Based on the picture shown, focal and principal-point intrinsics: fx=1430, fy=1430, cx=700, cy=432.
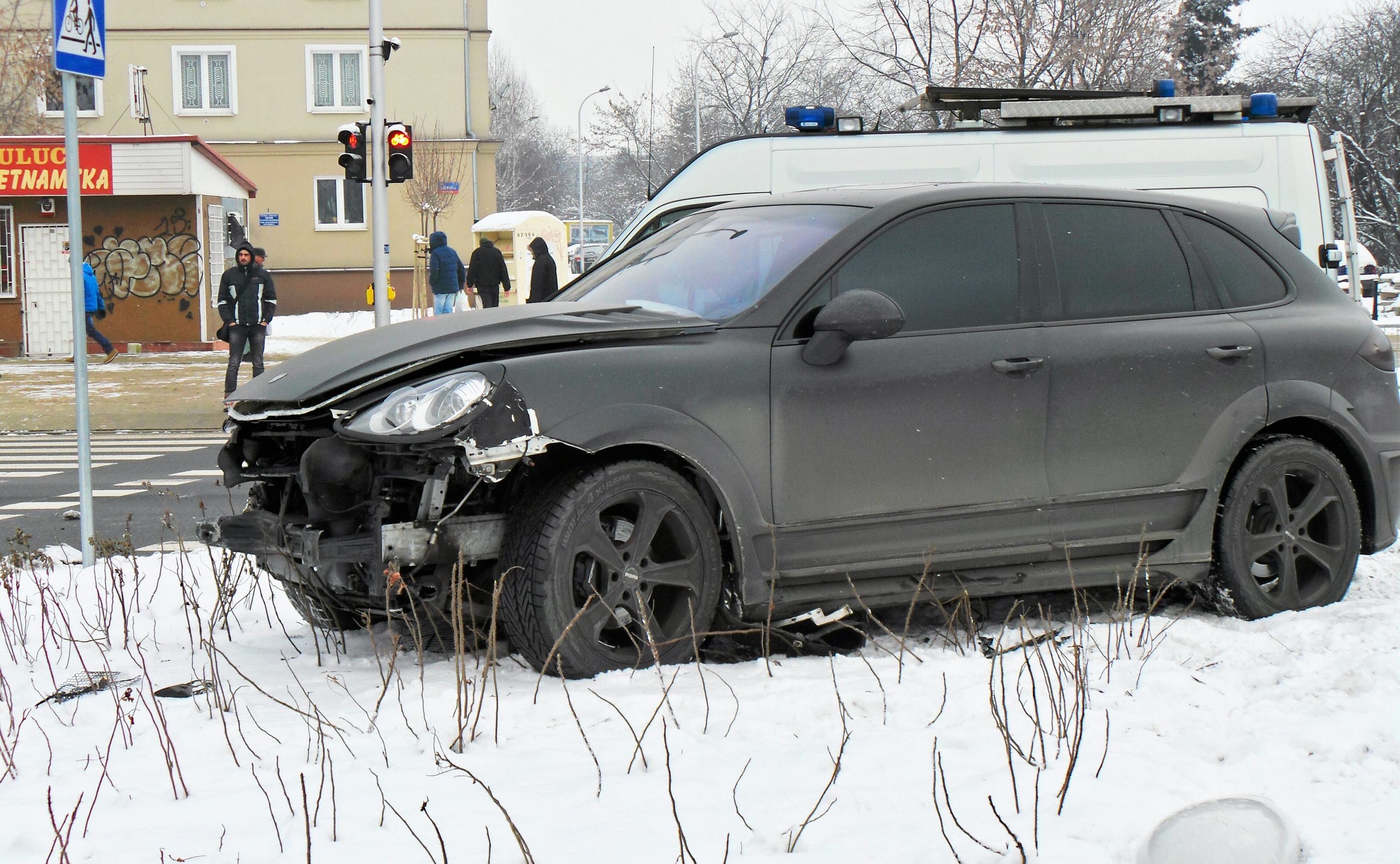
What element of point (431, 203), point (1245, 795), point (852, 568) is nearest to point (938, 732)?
point (1245, 795)

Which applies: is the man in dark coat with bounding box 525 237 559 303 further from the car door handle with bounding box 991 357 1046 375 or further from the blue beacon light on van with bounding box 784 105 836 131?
the car door handle with bounding box 991 357 1046 375

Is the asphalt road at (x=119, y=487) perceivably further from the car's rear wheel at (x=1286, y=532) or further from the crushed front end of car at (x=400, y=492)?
the car's rear wheel at (x=1286, y=532)

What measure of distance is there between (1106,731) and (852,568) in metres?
1.56

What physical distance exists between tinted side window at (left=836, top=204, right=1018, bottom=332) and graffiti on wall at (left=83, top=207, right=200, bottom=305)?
81.3 ft

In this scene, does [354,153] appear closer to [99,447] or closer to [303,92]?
[99,447]

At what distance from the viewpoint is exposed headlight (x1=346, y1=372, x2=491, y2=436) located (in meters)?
4.05

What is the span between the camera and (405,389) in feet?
13.6

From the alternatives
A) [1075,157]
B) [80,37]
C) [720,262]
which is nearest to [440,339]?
[720,262]

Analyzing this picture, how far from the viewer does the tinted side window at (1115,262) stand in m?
5.11

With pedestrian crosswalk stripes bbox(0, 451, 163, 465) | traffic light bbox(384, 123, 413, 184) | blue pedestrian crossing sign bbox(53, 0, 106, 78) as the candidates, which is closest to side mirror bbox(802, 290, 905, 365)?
blue pedestrian crossing sign bbox(53, 0, 106, 78)

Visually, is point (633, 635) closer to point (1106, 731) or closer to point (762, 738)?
point (762, 738)

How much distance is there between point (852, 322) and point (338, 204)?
126 feet

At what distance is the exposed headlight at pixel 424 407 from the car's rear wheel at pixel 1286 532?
282 cm

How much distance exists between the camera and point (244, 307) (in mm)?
17500
